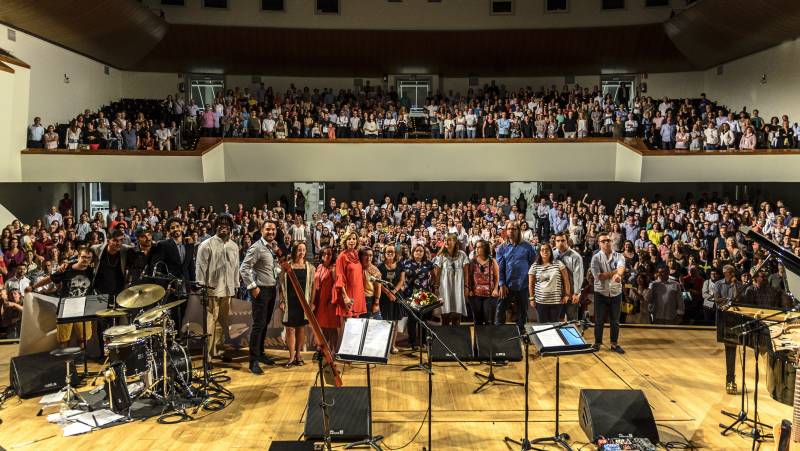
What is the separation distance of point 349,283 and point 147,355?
215 centimetres

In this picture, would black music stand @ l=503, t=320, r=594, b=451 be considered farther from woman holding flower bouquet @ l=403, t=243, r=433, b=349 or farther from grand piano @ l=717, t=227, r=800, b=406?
woman holding flower bouquet @ l=403, t=243, r=433, b=349

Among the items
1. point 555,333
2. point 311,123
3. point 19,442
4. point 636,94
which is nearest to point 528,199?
point 311,123

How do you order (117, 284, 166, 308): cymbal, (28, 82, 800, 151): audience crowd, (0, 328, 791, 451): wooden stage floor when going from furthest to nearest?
(28, 82, 800, 151): audience crowd, (117, 284, 166, 308): cymbal, (0, 328, 791, 451): wooden stage floor

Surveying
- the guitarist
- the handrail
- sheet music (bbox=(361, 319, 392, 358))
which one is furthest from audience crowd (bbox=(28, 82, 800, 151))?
sheet music (bbox=(361, 319, 392, 358))

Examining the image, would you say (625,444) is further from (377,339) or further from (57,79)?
(57,79)

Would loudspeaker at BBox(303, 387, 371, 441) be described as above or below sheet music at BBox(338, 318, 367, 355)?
below

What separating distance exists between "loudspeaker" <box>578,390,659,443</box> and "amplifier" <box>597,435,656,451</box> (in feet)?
0.29

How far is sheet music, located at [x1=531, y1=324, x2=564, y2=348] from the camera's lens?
4687mm

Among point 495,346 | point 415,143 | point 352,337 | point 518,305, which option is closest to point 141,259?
point 352,337

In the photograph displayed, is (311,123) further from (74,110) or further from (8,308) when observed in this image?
(8,308)

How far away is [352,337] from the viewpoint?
463 cm

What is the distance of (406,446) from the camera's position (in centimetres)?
483

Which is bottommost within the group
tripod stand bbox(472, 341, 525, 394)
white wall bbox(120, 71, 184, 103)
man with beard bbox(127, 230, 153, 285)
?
tripod stand bbox(472, 341, 525, 394)

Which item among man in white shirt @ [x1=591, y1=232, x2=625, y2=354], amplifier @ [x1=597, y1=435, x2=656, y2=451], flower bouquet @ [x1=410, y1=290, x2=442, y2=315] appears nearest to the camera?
amplifier @ [x1=597, y1=435, x2=656, y2=451]
